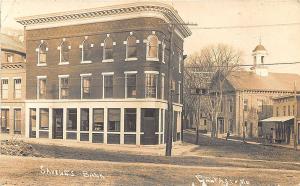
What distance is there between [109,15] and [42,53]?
4649mm

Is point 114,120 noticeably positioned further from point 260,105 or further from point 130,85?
point 260,105

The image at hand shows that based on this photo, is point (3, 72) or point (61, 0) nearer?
point (61, 0)

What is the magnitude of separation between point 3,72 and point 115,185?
17.3 meters

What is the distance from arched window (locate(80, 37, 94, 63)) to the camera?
2152 cm

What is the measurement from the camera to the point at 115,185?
14.2 m

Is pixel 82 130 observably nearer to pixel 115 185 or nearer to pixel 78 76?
pixel 78 76

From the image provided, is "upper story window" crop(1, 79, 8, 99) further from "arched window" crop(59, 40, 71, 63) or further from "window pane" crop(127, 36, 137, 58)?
"window pane" crop(127, 36, 137, 58)

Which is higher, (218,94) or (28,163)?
(218,94)

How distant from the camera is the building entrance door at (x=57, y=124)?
22.3m

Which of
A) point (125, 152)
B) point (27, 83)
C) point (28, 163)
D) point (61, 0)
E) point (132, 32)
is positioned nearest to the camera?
point (28, 163)

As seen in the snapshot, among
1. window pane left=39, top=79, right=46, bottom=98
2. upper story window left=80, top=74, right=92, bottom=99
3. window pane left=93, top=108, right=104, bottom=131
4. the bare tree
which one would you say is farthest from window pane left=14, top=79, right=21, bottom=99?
the bare tree

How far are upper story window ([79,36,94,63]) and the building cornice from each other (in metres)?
1.17

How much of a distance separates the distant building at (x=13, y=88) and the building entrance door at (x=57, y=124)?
2882 millimetres

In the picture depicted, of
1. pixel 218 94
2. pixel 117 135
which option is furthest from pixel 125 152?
pixel 218 94
